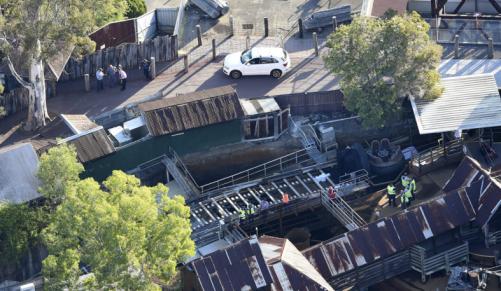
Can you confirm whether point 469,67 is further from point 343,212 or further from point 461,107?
point 343,212

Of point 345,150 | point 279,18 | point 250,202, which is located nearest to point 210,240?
point 250,202

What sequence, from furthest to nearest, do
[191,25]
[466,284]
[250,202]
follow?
[191,25] → [250,202] → [466,284]

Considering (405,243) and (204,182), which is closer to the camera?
(405,243)

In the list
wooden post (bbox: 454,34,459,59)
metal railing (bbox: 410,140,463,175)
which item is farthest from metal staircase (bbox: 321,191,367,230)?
wooden post (bbox: 454,34,459,59)

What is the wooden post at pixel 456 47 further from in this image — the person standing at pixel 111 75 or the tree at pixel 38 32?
the tree at pixel 38 32

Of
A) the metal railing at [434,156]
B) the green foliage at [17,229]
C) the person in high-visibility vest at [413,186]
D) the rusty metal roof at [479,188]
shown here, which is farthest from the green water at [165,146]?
the rusty metal roof at [479,188]

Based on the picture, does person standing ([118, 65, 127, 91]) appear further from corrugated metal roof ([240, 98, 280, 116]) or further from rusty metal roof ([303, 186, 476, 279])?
rusty metal roof ([303, 186, 476, 279])

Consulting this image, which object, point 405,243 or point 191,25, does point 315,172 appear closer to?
point 405,243
